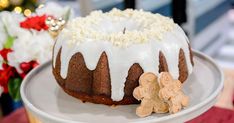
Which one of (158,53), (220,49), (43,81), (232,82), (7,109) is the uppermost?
(158,53)

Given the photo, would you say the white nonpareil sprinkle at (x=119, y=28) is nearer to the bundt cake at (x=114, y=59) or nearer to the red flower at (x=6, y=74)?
the bundt cake at (x=114, y=59)

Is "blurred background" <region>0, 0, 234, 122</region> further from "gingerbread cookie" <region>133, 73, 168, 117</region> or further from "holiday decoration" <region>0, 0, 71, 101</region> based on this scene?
"gingerbread cookie" <region>133, 73, 168, 117</region>

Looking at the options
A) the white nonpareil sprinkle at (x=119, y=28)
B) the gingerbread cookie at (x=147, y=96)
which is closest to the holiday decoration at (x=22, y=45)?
the white nonpareil sprinkle at (x=119, y=28)

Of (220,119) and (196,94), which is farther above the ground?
(196,94)

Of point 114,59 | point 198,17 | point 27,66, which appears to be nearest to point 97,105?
point 114,59

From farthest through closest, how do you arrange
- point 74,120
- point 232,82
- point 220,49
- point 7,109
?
point 220,49
point 7,109
point 232,82
point 74,120

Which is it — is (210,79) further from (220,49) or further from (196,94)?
(220,49)

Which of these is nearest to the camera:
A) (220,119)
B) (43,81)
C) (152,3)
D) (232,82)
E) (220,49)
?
(43,81)

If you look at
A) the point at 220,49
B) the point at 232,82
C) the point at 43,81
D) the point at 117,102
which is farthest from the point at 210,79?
the point at 220,49

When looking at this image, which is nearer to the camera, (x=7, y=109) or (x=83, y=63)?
(x=83, y=63)
